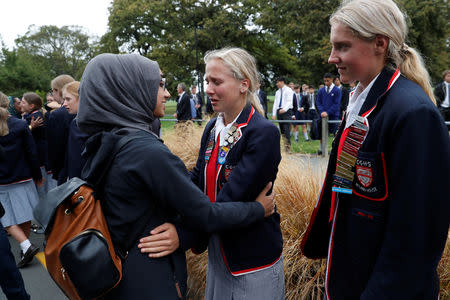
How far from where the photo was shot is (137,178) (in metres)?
1.48

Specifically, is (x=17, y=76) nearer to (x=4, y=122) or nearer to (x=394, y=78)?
(x=4, y=122)

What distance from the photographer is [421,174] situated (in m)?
1.19

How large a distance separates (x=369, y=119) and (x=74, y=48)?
63.2m

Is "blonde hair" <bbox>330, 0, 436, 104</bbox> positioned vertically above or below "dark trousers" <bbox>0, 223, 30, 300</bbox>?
above

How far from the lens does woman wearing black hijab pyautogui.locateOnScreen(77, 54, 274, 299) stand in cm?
148

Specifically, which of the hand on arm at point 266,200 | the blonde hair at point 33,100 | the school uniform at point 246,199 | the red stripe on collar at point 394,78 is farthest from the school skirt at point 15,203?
the red stripe on collar at point 394,78

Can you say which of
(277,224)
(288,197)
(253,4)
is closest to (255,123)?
(277,224)

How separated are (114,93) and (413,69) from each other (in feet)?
4.31

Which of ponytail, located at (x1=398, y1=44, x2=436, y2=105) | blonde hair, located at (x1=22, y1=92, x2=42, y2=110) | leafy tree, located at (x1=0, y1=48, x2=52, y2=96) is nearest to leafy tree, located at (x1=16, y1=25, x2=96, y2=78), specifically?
leafy tree, located at (x1=0, y1=48, x2=52, y2=96)

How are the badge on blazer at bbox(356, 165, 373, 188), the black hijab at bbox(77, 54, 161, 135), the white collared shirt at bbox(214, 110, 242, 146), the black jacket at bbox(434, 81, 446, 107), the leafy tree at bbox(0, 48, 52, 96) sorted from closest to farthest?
the badge on blazer at bbox(356, 165, 373, 188)
the black hijab at bbox(77, 54, 161, 135)
the white collared shirt at bbox(214, 110, 242, 146)
the black jacket at bbox(434, 81, 446, 107)
the leafy tree at bbox(0, 48, 52, 96)

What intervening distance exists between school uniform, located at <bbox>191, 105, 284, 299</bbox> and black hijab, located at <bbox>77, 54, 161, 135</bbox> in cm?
58

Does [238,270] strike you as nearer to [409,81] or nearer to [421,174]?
[421,174]

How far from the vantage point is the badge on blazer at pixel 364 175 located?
133cm

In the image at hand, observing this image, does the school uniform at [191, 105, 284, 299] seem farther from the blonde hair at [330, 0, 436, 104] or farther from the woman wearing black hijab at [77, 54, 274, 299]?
the blonde hair at [330, 0, 436, 104]
